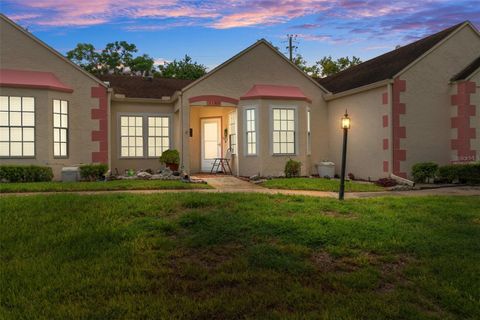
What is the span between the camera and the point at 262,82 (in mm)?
17250

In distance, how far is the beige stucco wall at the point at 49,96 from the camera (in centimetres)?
1366

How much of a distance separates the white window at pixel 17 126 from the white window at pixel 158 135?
5078 millimetres

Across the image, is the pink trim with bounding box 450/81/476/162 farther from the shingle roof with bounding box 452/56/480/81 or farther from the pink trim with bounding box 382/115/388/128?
the pink trim with bounding box 382/115/388/128

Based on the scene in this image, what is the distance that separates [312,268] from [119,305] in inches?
93.6

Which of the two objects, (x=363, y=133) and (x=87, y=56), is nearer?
(x=363, y=133)

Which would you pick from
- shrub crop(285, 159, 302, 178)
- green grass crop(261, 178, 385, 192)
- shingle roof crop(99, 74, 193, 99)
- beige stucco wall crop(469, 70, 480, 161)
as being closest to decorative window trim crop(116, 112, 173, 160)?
shingle roof crop(99, 74, 193, 99)

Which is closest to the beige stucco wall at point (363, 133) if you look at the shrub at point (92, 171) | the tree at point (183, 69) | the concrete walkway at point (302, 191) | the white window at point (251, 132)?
the concrete walkway at point (302, 191)

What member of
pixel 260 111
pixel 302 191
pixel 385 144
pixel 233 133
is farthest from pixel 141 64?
pixel 302 191

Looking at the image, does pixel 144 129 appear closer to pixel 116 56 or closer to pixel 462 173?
pixel 462 173

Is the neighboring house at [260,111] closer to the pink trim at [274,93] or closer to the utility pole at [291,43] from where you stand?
the pink trim at [274,93]

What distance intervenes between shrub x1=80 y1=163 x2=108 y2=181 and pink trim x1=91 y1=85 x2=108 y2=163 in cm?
131

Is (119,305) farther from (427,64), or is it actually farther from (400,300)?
(427,64)

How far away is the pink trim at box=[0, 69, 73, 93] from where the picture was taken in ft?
44.1

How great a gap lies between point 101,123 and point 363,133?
34.9ft
